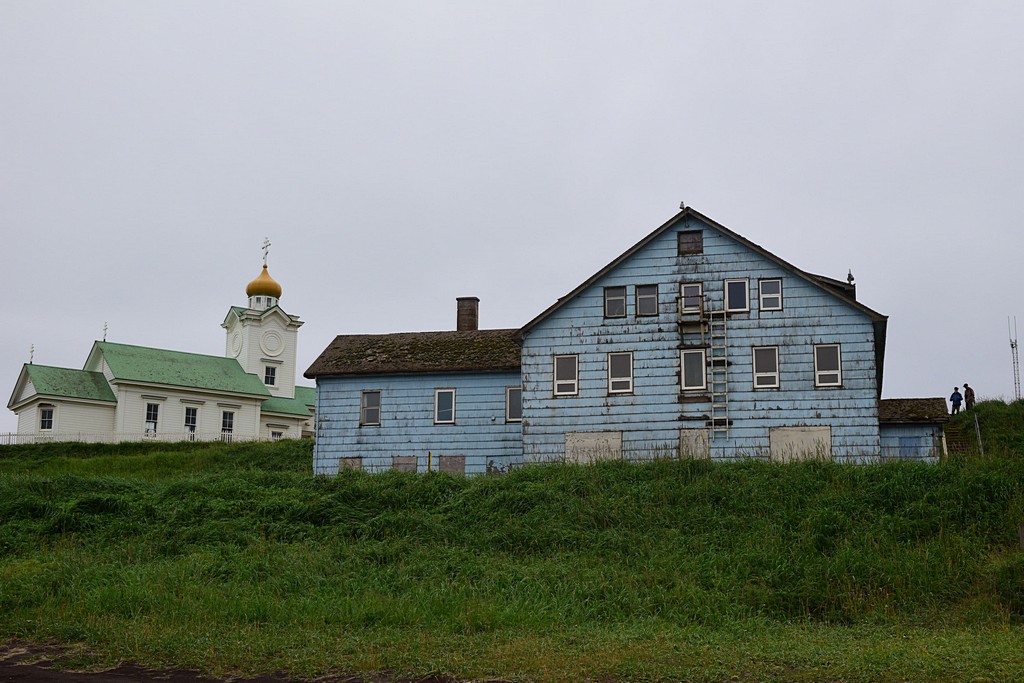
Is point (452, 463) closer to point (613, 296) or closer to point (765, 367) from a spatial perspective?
point (613, 296)

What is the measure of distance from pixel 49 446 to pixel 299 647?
41.5 meters

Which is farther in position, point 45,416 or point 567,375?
point 45,416

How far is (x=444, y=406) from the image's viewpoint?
37.2 m

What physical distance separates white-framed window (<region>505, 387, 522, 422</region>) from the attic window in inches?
305

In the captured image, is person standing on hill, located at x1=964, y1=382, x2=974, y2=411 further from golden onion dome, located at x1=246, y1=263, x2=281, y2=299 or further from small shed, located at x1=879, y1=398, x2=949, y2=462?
golden onion dome, located at x1=246, y1=263, x2=281, y2=299

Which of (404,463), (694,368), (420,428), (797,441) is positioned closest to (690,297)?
(694,368)

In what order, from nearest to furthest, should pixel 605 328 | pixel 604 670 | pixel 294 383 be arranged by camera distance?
pixel 604 670, pixel 605 328, pixel 294 383

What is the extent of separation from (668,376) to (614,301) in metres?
3.21

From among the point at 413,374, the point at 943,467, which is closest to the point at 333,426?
the point at 413,374

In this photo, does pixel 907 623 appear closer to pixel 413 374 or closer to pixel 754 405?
pixel 754 405

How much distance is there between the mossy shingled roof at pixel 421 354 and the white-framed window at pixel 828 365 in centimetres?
1029

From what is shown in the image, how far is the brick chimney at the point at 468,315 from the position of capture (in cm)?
4188

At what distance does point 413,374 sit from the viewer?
37469 millimetres

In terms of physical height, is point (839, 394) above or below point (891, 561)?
above
